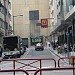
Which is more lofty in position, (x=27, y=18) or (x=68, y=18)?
(x=27, y=18)

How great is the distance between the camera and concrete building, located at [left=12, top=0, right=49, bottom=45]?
349 ft

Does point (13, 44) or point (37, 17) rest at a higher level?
point (37, 17)

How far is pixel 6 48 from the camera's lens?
43.1 meters

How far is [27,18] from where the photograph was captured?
106m

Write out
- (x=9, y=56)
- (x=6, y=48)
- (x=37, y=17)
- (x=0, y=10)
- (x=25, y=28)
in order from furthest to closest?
(x=25, y=28) < (x=37, y=17) < (x=0, y=10) < (x=6, y=48) < (x=9, y=56)

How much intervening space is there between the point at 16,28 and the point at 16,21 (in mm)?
2205

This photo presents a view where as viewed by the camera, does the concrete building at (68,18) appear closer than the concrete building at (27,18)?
Yes

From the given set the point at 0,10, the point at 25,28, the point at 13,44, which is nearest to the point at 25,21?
the point at 25,28

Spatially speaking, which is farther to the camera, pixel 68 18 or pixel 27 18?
pixel 27 18

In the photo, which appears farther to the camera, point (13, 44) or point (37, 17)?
point (37, 17)

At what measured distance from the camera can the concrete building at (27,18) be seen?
349ft

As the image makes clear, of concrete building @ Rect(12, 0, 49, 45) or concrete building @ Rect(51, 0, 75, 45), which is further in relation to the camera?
concrete building @ Rect(12, 0, 49, 45)

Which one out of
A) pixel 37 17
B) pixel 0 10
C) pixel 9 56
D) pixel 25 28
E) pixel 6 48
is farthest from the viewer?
pixel 25 28

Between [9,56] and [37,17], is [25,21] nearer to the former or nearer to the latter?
[37,17]
